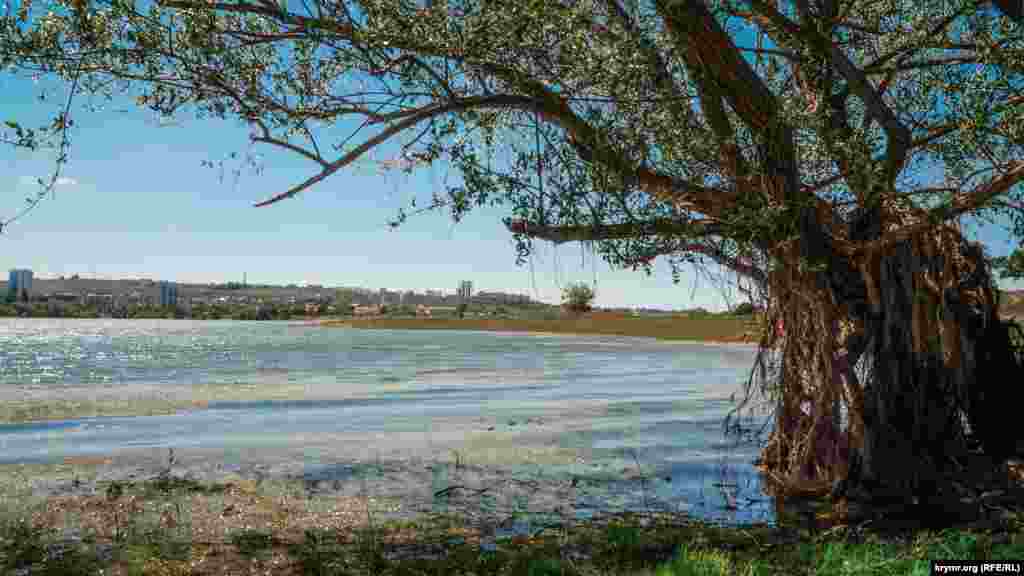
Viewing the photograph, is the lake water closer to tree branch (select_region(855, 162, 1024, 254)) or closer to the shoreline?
tree branch (select_region(855, 162, 1024, 254))

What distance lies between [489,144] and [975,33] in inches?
209

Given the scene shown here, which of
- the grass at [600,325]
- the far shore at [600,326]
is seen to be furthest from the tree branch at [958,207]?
the grass at [600,325]

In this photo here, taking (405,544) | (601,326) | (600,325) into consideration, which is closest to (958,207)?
(405,544)

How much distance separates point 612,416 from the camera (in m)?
18.5

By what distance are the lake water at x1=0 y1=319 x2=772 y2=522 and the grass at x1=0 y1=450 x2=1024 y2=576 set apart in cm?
125

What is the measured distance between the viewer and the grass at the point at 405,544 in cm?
646

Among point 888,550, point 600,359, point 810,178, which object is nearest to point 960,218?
point 810,178

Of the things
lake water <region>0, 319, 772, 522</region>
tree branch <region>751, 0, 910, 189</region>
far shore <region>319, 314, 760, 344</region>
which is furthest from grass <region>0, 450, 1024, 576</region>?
far shore <region>319, 314, 760, 344</region>

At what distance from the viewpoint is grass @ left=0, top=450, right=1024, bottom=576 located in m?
6.46

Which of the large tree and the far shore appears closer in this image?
the large tree

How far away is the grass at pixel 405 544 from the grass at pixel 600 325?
52150 millimetres

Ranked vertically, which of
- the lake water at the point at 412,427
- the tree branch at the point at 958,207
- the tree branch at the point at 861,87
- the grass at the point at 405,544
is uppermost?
the tree branch at the point at 861,87

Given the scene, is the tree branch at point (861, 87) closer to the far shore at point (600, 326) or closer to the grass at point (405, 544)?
the grass at point (405, 544)

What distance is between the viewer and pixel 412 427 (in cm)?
1633
